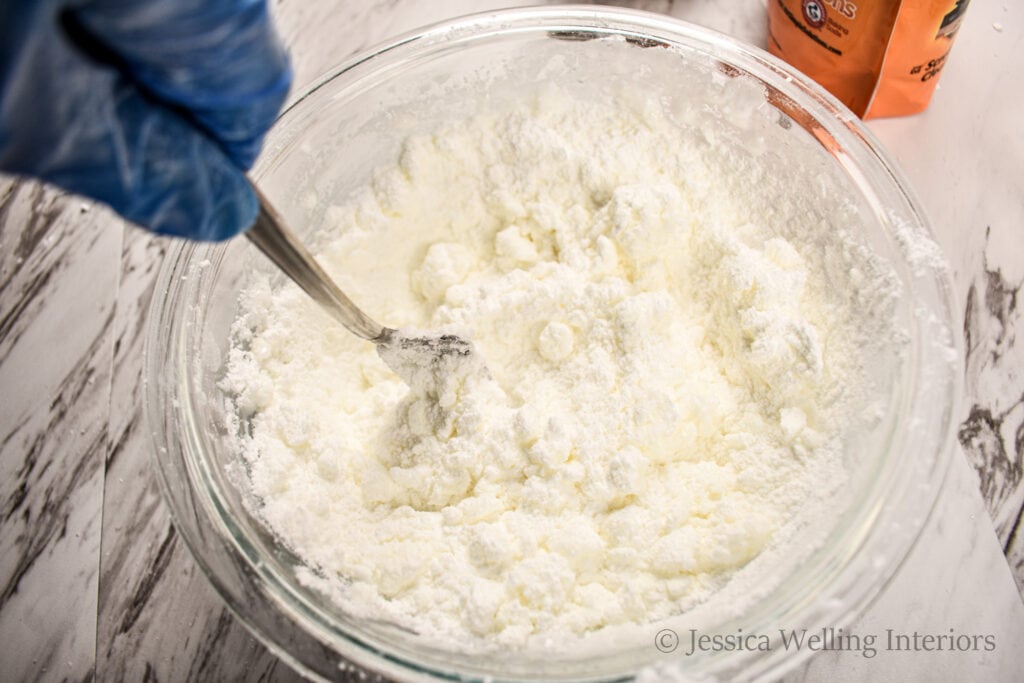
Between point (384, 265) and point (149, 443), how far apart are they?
0.38 m

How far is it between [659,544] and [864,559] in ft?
0.66

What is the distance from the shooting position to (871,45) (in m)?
1.03

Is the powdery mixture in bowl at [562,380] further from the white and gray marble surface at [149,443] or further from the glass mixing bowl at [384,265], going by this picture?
the white and gray marble surface at [149,443]

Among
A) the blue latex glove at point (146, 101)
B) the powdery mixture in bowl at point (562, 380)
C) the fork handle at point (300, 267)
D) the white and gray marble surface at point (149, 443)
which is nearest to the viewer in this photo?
the blue latex glove at point (146, 101)

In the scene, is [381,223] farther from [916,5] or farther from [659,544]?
[916,5]

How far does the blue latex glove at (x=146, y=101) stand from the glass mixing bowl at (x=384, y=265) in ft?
1.08

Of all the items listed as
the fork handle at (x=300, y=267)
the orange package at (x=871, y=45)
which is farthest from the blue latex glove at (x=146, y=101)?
the orange package at (x=871, y=45)

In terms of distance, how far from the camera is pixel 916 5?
0.96 metres

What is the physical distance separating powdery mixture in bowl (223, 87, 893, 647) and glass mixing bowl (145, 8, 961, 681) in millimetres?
29

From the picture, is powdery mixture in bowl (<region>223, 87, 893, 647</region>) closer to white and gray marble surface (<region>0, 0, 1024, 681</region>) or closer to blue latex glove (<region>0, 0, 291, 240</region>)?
white and gray marble surface (<region>0, 0, 1024, 681</region>)

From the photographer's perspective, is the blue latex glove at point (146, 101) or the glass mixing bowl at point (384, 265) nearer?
the blue latex glove at point (146, 101)

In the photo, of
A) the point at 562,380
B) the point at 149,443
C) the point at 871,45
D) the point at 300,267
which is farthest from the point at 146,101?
the point at 871,45

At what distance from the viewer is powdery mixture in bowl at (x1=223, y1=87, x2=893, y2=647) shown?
0.83m

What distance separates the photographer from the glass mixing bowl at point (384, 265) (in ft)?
2.50
